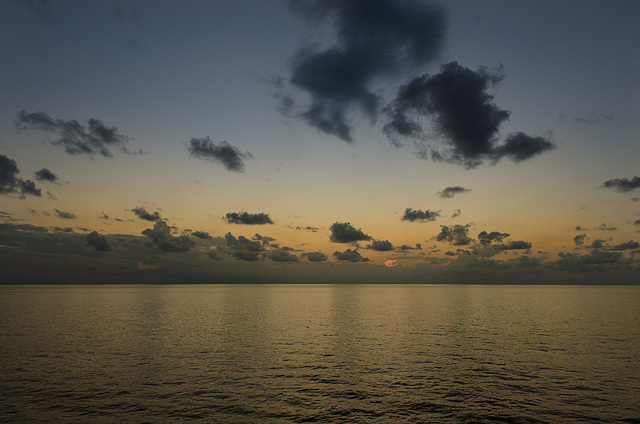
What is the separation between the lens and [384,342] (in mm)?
59688

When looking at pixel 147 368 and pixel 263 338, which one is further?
pixel 263 338

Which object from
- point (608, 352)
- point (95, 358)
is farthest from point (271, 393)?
point (608, 352)

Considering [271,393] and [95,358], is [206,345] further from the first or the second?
A: [271,393]

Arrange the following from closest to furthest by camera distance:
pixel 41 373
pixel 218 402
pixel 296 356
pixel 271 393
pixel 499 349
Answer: pixel 218 402, pixel 271 393, pixel 41 373, pixel 296 356, pixel 499 349

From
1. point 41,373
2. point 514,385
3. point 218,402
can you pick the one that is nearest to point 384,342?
point 514,385

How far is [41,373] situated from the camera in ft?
128

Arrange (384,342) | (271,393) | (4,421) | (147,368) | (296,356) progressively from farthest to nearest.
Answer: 1. (384,342)
2. (296,356)
3. (147,368)
4. (271,393)
5. (4,421)

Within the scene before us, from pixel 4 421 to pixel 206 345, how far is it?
3042 cm

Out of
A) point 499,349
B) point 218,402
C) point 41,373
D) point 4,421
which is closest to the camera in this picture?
point 4,421

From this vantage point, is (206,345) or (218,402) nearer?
(218,402)

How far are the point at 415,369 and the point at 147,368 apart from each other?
30.4m

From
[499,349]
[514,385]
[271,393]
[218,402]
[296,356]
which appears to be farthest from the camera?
[499,349]

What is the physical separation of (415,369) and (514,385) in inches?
402

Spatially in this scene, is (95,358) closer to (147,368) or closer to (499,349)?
(147,368)
